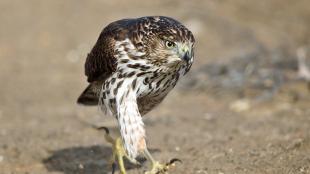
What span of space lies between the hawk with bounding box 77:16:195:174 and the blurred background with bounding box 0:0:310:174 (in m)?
0.86

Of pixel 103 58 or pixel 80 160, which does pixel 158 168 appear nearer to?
pixel 103 58

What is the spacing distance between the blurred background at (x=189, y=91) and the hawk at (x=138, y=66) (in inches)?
33.7

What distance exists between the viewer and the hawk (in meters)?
6.45

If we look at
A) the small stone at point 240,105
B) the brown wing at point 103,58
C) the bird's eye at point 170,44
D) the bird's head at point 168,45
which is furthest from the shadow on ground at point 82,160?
the small stone at point 240,105

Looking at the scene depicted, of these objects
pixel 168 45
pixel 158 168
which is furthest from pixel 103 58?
pixel 158 168

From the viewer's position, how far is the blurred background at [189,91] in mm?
8148

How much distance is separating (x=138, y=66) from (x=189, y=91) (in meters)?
5.55

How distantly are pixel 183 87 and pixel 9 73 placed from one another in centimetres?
346

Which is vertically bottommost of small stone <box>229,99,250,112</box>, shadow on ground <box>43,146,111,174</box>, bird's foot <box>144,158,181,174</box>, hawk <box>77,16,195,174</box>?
small stone <box>229,99,250,112</box>

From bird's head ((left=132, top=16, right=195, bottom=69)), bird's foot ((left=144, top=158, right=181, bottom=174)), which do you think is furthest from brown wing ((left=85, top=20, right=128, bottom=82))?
bird's foot ((left=144, top=158, right=181, bottom=174))

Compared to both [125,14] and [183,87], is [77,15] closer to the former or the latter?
[125,14]

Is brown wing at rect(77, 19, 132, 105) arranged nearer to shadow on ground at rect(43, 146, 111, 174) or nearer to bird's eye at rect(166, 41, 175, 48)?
bird's eye at rect(166, 41, 175, 48)

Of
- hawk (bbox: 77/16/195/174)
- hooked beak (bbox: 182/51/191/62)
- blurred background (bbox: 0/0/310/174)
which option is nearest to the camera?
hooked beak (bbox: 182/51/191/62)

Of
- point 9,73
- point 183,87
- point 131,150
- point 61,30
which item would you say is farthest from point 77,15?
point 131,150
